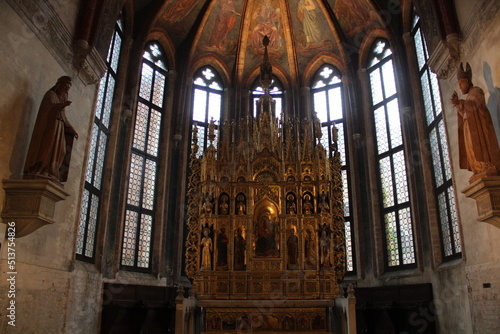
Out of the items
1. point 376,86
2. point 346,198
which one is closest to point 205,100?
point 376,86

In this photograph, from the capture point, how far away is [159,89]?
1900cm

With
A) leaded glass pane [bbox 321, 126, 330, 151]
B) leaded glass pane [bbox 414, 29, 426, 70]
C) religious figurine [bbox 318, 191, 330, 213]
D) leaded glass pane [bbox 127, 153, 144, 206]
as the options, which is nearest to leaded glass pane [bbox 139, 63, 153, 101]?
leaded glass pane [bbox 127, 153, 144, 206]

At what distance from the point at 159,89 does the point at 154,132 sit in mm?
2133

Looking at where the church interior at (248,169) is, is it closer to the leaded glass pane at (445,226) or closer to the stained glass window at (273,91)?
the leaded glass pane at (445,226)

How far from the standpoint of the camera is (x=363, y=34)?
19.2 meters

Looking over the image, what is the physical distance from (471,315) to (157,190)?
11.7m

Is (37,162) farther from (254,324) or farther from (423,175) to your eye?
(423,175)

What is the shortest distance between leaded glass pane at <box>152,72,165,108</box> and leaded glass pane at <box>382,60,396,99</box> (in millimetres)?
9612

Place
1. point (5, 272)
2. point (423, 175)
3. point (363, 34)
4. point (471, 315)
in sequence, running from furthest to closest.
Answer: point (363, 34) → point (423, 175) → point (471, 315) → point (5, 272)

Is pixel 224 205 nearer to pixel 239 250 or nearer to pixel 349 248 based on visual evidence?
pixel 239 250

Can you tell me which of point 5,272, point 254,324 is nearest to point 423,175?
point 254,324

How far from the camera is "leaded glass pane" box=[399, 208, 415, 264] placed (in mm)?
15256

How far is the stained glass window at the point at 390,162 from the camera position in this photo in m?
15.7

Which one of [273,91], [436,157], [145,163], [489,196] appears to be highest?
[273,91]
